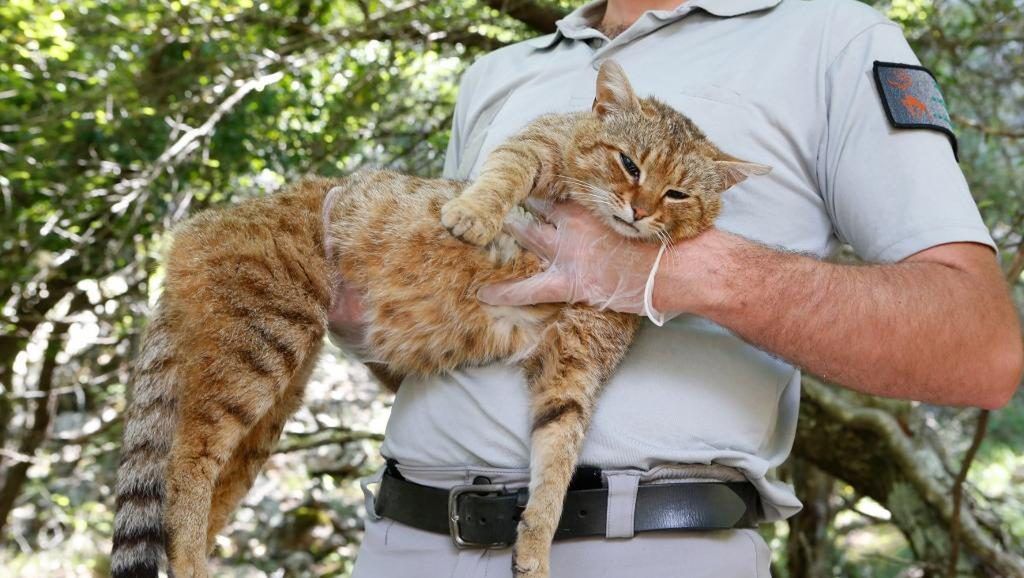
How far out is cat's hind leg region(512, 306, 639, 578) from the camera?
7.36 ft

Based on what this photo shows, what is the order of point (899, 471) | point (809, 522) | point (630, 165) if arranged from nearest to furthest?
1. point (630, 165)
2. point (899, 471)
3. point (809, 522)

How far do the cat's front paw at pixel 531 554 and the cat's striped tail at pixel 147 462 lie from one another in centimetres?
98

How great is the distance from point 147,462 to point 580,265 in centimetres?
136

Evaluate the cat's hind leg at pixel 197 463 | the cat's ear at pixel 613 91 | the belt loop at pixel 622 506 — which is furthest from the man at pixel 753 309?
the cat's hind leg at pixel 197 463

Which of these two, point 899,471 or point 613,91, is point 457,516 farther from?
point 899,471

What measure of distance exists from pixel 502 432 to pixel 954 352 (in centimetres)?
110

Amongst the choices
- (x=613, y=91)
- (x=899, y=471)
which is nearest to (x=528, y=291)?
(x=613, y=91)

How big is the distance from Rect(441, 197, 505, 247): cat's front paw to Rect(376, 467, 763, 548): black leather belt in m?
0.64

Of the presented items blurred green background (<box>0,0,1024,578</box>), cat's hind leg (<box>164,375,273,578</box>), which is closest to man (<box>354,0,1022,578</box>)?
cat's hind leg (<box>164,375,273,578</box>)

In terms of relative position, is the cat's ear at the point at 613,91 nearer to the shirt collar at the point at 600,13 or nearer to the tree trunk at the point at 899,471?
the shirt collar at the point at 600,13

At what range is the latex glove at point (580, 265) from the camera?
236 cm

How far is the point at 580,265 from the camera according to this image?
246cm

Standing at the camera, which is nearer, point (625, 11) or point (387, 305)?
point (387, 305)

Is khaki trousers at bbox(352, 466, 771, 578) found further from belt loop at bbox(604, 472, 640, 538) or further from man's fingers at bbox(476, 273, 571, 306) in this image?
man's fingers at bbox(476, 273, 571, 306)
